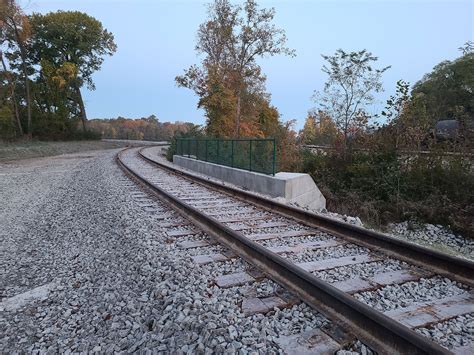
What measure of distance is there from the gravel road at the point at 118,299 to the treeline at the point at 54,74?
1569 inches

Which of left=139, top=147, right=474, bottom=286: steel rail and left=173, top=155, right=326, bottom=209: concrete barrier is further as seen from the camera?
left=173, top=155, right=326, bottom=209: concrete barrier

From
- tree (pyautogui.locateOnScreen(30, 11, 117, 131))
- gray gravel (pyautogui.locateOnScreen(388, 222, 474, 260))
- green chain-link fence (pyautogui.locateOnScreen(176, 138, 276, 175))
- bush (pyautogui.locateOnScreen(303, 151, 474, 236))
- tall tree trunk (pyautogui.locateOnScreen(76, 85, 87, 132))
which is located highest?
tree (pyautogui.locateOnScreen(30, 11, 117, 131))

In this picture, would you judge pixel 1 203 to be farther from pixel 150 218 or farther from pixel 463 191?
pixel 463 191

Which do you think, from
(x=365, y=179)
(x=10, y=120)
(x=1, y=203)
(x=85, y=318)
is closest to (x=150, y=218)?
(x=85, y=318)

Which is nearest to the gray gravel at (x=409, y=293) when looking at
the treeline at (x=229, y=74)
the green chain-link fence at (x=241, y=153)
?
the green chain-link fence at (x=241, y=153)

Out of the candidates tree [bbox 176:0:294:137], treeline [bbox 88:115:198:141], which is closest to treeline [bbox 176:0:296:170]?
tree [bbox 176:0:294:137]

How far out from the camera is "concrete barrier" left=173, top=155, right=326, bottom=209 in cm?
1010

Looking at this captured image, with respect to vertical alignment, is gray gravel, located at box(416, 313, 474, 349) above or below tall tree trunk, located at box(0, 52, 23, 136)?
below

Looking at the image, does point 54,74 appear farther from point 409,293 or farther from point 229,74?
point 409,293

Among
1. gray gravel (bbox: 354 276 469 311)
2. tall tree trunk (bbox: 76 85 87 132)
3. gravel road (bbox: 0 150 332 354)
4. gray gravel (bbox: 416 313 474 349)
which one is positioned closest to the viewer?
gray gravel (bbox: 416 313 474 349)

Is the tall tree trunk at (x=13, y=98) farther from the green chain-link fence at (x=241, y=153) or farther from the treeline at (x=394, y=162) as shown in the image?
the treeline at (x=394, y=162)

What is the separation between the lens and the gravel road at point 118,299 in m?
3.10

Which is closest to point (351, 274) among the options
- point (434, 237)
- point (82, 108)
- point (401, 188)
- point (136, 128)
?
point (434, 237)

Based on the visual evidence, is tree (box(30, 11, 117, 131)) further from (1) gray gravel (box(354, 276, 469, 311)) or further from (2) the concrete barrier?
(1) gray gravel (box(354, 276, 469, 311))
